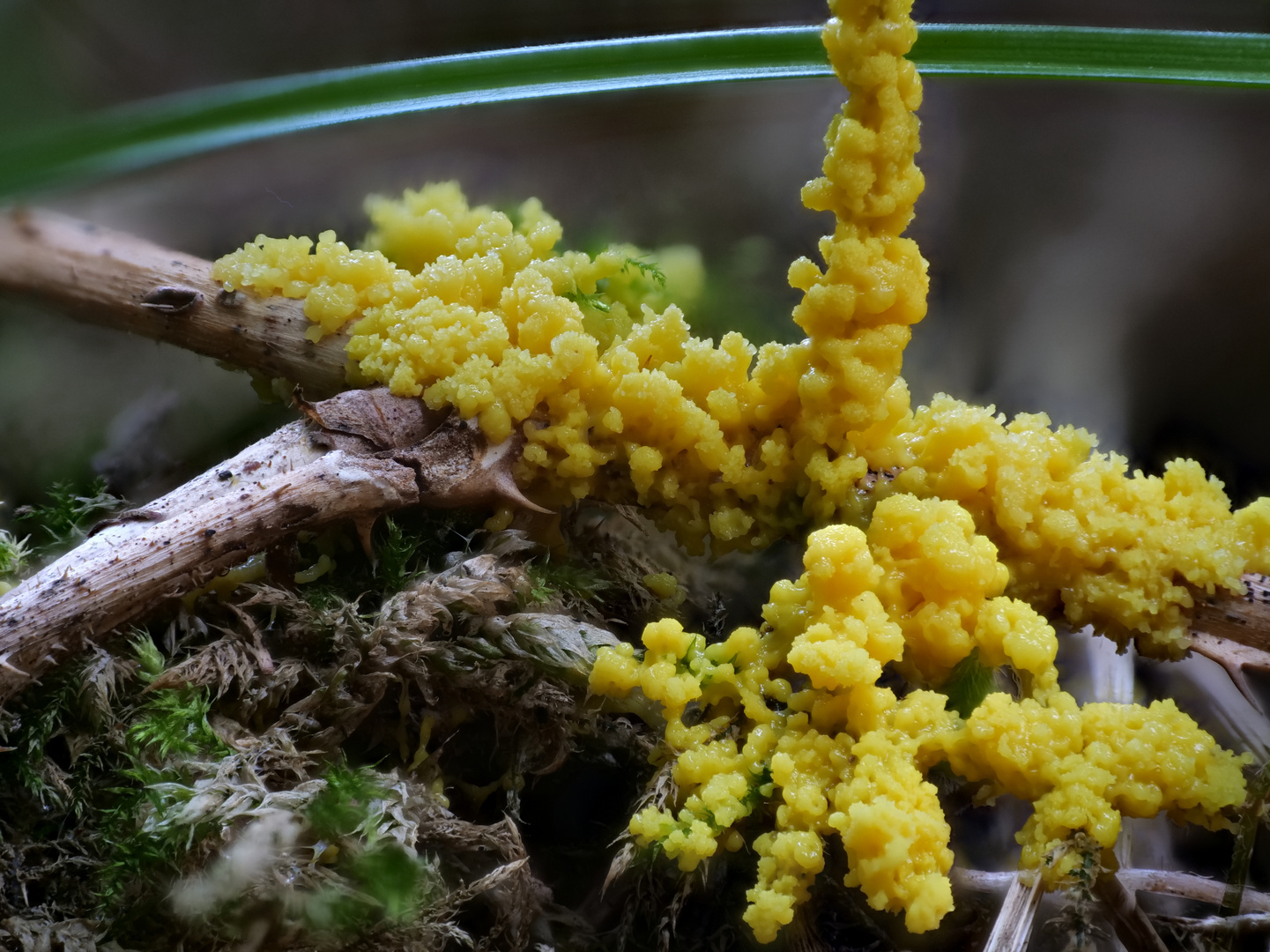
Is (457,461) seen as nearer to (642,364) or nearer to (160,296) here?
(642,364)

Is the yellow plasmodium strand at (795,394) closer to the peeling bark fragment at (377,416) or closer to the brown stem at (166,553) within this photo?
the peeling bark fragment at (377,416)

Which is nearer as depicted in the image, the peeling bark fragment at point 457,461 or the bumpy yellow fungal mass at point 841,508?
the bumpy yellow fungal mass at point 841,508

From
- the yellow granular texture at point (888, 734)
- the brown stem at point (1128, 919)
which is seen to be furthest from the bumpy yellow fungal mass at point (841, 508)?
the brown stem at point (1128, 919)

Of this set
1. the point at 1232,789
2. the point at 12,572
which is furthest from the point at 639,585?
the point at 12,572

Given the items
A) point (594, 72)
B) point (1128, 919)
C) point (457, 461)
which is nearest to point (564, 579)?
point (457, 461)

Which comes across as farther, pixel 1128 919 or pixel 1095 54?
pixel 1095 54

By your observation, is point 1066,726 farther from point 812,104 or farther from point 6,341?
point 6,341

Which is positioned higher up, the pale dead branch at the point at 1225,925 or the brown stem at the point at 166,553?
the brown stem at the point at 166,553
